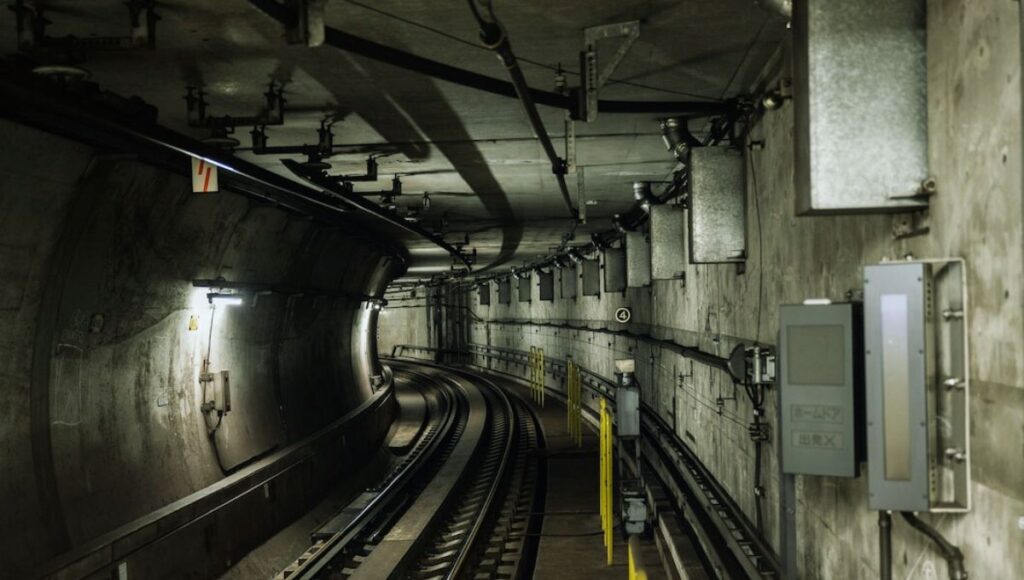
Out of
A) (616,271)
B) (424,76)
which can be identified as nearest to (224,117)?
(424,76)

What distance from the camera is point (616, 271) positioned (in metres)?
17.3

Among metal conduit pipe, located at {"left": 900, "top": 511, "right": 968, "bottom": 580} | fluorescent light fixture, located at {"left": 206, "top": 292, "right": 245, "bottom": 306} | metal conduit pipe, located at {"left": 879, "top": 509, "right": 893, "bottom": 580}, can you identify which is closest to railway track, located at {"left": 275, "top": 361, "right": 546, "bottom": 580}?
fluorescent light fixture, located at {"left": 206, "top": 292, "right": 245, "bottom": 306}

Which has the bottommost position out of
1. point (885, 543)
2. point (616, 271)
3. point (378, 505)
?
point (378, 505)

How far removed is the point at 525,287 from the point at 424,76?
2548cm

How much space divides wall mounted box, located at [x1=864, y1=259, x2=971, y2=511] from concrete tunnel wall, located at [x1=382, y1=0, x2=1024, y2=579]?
0.10m

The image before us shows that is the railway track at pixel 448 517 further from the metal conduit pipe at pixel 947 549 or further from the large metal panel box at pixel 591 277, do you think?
the metal conduit pipe at pixel 947 549

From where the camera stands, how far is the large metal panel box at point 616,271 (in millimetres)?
17047

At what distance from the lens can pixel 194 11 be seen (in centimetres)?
514

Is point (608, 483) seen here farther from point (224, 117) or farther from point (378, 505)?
point (224, 117)

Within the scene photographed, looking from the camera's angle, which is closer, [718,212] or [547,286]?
[718,212]

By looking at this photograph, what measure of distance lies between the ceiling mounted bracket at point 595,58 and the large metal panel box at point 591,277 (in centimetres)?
1360

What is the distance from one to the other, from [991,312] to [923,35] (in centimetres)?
142

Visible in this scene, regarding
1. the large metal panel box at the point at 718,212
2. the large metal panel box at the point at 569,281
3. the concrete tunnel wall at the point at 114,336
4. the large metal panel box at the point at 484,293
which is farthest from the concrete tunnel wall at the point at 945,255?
the large metal panel box at the point at 484,293

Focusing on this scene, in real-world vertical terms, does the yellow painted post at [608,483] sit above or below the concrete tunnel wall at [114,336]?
below
